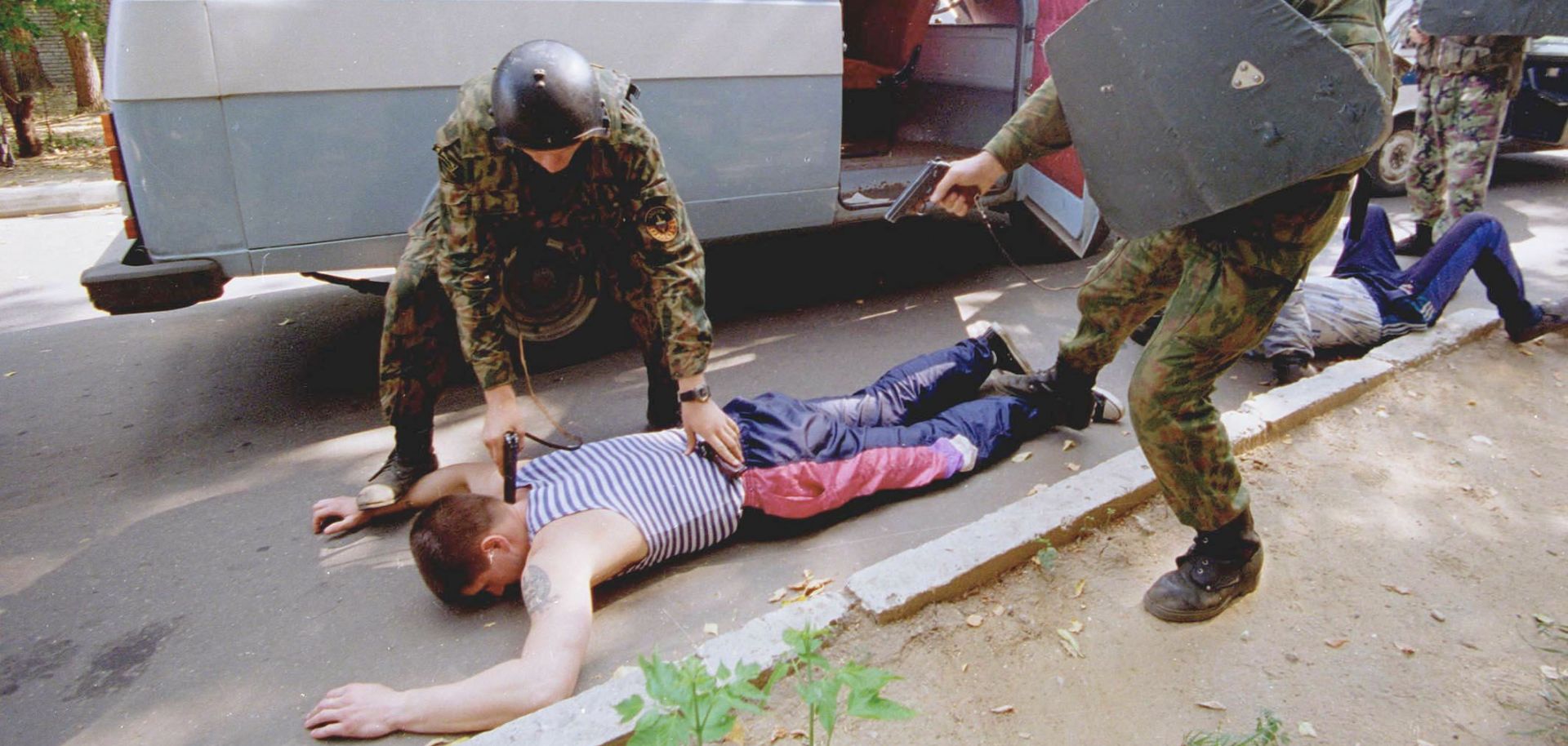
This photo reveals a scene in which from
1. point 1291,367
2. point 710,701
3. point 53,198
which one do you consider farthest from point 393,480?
point 53,198

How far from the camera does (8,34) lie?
25.1ft

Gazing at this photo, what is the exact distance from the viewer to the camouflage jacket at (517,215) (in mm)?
2664

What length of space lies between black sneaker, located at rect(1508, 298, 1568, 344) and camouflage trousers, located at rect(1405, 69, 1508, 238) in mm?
917

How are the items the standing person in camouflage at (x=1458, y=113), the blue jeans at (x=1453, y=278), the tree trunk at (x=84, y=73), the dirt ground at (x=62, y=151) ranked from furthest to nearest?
1. the tree trunk at (x=84, y=73)
2. the dirt ground at (x=62, y=151)
3. the standing person in camouflage at (x=1458, y=113)
4. the blue jeans at (x=1453, y=278)

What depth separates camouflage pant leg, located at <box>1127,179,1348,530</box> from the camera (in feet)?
6.79

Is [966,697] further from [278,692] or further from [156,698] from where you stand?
[156,698]

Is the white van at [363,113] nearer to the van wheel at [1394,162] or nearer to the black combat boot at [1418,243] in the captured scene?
the black combat boot at [1418,243]

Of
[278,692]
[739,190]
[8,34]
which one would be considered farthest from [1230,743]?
[8,34]

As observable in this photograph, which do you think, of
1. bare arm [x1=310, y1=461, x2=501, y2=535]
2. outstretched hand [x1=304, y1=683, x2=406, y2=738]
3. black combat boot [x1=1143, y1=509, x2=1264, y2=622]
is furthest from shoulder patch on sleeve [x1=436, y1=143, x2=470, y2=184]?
black combat boot [x1=1143, y1=509, x2=1264, y2=622]

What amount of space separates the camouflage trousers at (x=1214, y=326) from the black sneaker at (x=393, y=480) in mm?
2171

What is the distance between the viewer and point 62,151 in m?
9.33

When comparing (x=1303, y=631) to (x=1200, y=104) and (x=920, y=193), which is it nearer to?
(x=1200, y=104)

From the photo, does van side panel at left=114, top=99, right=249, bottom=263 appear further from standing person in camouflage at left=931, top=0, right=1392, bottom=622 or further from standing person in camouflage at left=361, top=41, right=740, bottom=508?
standing person in camouflage at left=931, top=0, right=1392, bottom=622

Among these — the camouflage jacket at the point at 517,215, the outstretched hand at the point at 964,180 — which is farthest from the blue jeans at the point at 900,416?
the outstretched hand at the point at 964,180
